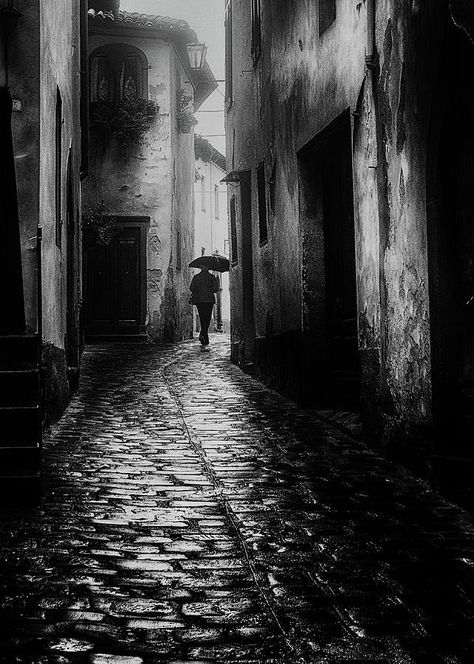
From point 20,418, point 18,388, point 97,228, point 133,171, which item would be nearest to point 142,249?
point 97,228

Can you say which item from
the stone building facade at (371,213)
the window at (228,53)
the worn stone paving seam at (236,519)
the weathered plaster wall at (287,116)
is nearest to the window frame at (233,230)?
the weathered plaster wall at (287,116)

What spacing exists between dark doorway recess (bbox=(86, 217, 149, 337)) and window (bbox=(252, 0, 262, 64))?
28.3ft

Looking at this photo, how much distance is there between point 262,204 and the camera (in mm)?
13938

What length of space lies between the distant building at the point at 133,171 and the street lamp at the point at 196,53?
0.43 m

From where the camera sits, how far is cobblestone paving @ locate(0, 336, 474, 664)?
10.3ft

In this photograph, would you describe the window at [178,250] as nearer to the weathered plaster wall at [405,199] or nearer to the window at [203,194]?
the window at [203,194]

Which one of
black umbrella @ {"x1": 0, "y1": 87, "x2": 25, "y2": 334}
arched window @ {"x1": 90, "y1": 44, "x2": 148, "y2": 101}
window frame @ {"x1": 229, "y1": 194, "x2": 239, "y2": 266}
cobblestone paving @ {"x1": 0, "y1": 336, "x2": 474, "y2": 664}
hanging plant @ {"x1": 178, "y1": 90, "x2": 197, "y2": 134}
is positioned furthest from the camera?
hanging plant @ {"x1": 178, "y1": 90, "x2": 197, "y2": 134}

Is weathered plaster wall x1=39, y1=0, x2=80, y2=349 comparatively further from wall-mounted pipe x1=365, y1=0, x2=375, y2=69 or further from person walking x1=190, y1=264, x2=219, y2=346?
person walking x1=190, y1=264, x2=219, y2=346

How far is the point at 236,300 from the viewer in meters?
16.8

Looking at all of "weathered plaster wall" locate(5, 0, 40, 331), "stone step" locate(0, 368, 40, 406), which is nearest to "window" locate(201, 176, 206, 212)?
"weathered plaster wall" locate(5, 0, 40, 331)

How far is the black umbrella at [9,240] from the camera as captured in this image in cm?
683

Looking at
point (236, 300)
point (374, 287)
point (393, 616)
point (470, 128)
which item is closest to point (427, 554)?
point (393, 616)

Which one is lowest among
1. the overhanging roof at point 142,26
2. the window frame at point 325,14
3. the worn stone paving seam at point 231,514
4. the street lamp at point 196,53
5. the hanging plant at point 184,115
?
the worn stone paving seam at point 231,514

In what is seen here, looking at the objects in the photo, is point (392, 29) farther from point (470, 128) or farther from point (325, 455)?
point (325, 455)
